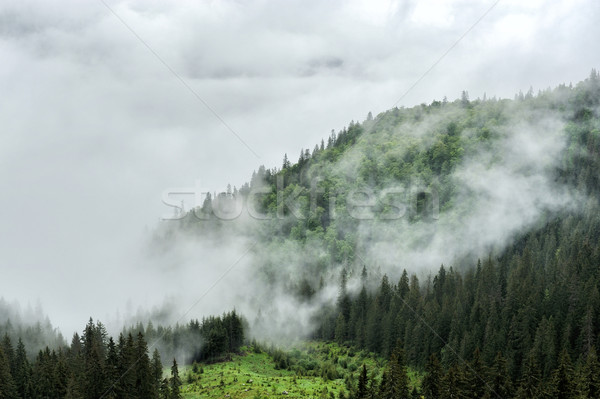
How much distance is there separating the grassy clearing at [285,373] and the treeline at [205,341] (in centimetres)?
509

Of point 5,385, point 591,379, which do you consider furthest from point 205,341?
point 591,379

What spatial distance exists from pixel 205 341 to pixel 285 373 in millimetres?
29838

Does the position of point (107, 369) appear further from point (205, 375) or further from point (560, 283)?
point (560, 283)

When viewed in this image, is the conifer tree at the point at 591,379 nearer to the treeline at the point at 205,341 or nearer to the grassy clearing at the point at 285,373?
the grassy clearing at the point at 285,373

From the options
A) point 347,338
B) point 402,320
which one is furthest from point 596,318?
point 347,338

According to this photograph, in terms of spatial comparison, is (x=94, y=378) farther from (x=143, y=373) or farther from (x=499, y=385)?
(x=499, y=385)

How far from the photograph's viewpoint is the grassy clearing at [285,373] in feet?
427

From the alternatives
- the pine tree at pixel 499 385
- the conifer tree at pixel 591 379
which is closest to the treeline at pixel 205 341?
the pine tree at pixel 499 385

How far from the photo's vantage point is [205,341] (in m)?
170

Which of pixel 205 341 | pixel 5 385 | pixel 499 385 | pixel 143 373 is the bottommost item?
pixel 205 341

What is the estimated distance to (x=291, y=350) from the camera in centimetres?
19025

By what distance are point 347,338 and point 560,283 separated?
8437cm

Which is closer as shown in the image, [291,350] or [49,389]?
[49,389]

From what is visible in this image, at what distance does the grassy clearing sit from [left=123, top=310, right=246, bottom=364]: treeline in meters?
5.09
